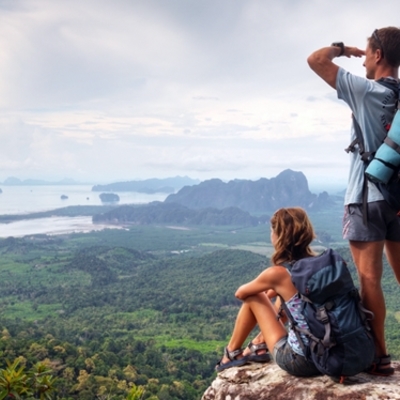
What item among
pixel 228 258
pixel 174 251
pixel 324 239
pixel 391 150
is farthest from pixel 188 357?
pixel 324 239

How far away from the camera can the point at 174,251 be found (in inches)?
3501

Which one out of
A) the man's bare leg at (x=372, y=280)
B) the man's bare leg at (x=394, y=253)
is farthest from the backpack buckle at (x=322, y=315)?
the man's bare leg at (x=394, y=253)

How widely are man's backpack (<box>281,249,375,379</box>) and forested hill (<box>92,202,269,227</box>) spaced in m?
133

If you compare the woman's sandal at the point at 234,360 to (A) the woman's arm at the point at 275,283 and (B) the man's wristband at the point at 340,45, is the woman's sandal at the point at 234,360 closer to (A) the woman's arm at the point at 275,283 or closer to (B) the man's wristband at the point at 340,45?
(A) the woman's arm at the point at 275,283

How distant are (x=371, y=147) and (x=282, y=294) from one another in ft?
3.70

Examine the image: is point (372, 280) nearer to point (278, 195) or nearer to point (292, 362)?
point (292, 362)

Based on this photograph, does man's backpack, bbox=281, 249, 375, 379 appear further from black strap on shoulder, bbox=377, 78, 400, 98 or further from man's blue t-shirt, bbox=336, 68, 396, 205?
black strap on shoulder, bbox=377, 78, 400, 98

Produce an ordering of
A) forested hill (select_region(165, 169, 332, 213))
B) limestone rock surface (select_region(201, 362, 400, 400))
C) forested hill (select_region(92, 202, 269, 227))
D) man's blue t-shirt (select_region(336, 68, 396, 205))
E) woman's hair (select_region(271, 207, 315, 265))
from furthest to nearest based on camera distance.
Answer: forested hill (select_region(165, 169, 332, 213)) → forested hill (select_region(92, 202, 269, 227)) → woman's hair (select_region(271, 207, 315, 265)) → limestone rock surface (select_region(201, 362, 400, 400)) → man's blue t-shirt (select_region(336, 68, 396, 205))

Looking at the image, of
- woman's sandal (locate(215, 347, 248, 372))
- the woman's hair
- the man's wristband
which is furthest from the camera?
woman's sandal (locate(215, 347, 248, 372))

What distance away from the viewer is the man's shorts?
9.13 feet

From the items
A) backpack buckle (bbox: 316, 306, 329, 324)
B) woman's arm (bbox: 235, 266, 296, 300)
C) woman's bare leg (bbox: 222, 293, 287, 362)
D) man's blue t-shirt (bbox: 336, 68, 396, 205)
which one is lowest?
woman's bare leg (bbox: 222, 293, 287, 362)

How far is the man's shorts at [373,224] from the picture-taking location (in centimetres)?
278

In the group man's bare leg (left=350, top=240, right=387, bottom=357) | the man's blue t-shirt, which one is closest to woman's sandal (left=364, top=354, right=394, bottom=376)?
man's bare leg (left=350, top=240, right=387, bottom=357)

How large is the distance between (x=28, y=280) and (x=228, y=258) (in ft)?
88.1
